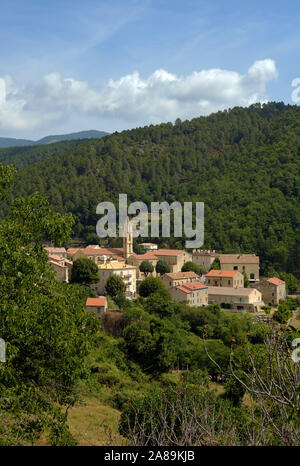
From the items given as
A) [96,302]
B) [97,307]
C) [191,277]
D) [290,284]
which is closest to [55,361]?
[97,307]

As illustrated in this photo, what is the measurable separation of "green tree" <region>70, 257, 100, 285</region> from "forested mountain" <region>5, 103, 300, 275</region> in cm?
2845

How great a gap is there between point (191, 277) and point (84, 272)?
42.6 feet

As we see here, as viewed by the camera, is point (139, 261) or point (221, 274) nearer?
point (221, 274)

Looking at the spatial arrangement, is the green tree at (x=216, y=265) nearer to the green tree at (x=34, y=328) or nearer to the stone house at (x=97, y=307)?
the stone house at (x=97, y=307)

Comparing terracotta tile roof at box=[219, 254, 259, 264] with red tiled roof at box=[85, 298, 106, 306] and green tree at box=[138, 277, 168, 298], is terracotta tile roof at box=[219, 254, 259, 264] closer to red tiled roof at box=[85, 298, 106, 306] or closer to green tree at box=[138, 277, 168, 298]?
green tree at box=[138, 277, 168, 298]

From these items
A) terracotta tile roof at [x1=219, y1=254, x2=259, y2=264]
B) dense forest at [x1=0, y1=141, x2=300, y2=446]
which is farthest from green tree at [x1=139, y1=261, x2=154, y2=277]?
dense forest at [x1=0, y1=141, x2=300, y2=446]

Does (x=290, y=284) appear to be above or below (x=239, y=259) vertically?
below

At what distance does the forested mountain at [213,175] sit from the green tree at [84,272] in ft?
93.3

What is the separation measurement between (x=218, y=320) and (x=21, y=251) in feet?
93.8

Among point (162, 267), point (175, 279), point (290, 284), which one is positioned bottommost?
point (290, 284)

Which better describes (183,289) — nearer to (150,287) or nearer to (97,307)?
(150,287)

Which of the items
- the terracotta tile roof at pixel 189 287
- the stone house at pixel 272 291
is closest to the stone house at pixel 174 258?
the terracotta tile roof at pixel 189 287

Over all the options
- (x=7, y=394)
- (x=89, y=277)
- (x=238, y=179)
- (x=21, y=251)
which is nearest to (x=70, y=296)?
(x=21, y=251)

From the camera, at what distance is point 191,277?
157 feet
